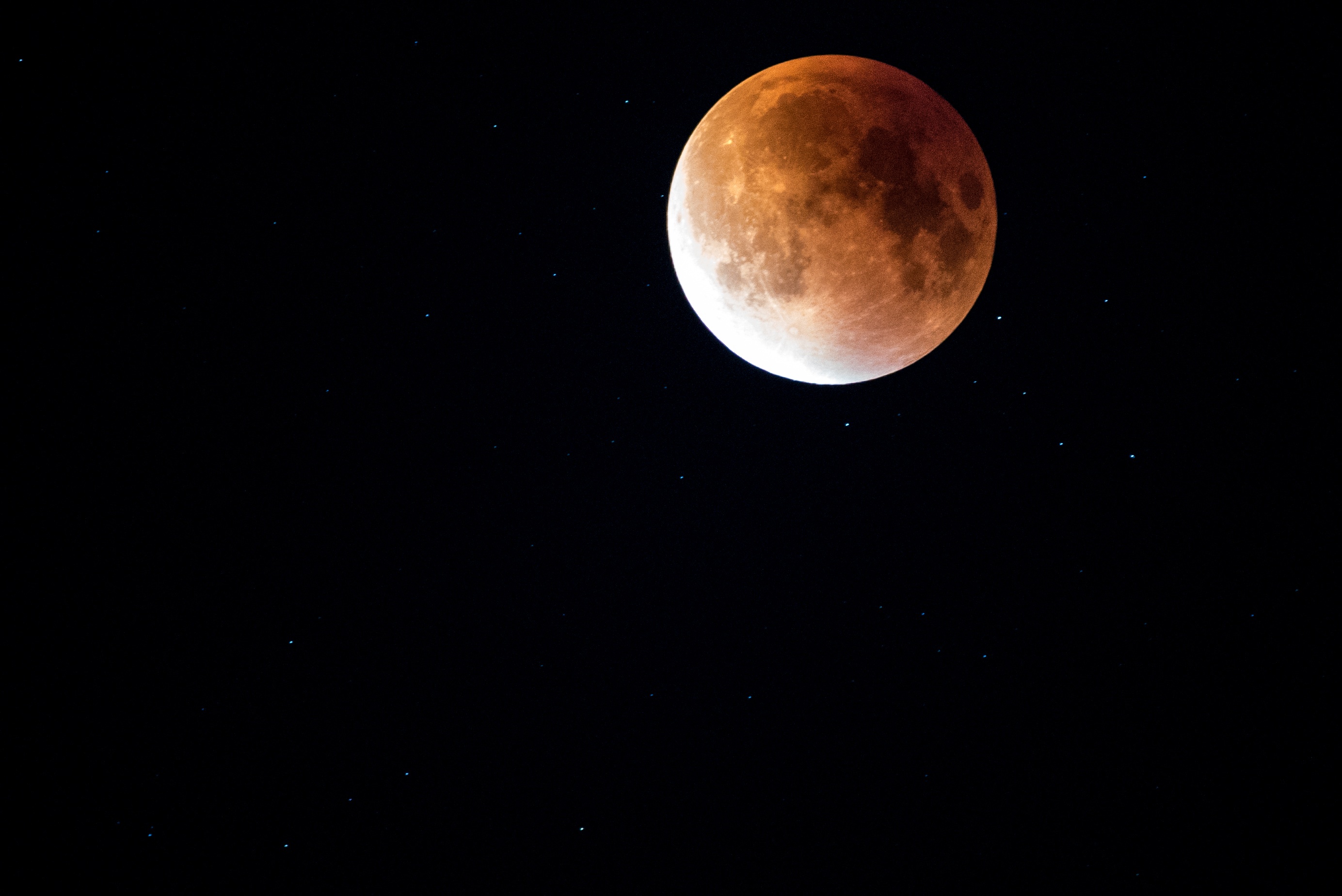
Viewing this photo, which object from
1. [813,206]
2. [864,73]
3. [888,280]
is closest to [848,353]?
[888,280]

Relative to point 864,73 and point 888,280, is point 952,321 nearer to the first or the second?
point 888,280

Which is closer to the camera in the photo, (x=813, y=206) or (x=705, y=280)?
(x=813, y=206)

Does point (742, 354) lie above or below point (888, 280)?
below

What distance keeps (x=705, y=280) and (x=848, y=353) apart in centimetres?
70

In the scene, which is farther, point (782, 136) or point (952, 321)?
point (952, 321)

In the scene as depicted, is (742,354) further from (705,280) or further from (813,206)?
(813,206)

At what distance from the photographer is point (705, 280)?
10.1 ft

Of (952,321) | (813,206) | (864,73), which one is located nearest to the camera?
(813,206)

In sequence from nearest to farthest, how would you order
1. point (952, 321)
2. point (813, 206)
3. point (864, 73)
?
point (813, 206) → point (864, 73) → point (952, 321)

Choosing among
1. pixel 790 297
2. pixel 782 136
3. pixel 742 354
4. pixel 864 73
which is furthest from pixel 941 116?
pixel 742 354

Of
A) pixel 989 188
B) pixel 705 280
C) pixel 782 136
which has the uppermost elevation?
pixel 782 136

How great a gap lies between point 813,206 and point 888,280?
0.43m

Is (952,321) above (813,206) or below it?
below

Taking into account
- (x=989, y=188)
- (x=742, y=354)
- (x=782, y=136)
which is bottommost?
(x=742, y=354)
